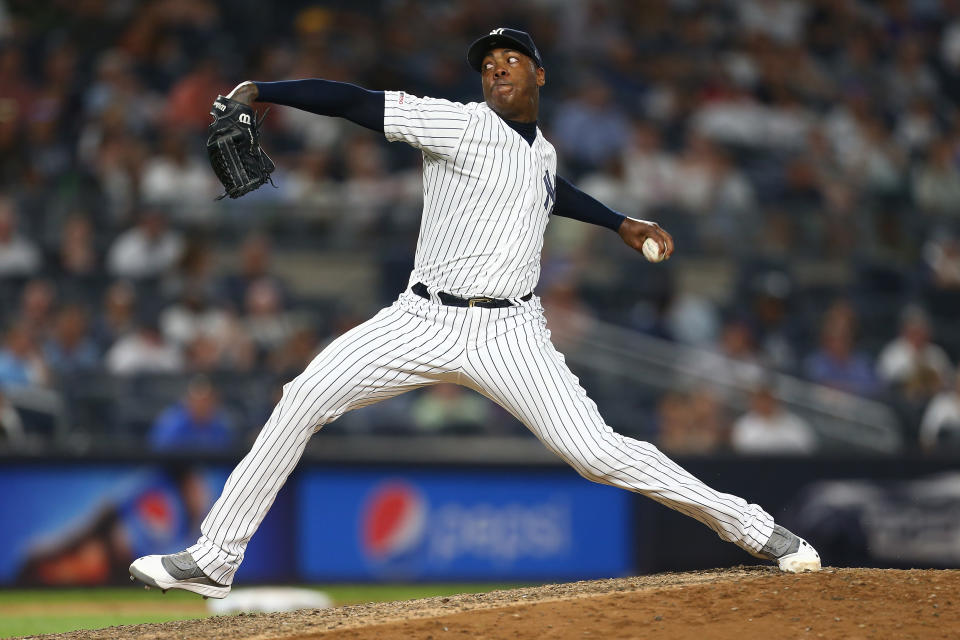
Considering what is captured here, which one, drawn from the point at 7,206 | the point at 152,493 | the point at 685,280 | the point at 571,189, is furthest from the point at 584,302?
the point at 571,189

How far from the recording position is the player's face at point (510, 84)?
14.6ft

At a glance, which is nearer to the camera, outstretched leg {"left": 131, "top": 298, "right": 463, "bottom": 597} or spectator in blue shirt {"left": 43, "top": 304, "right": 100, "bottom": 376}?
outstretched leg {"left": 131, "top": 298, "right": 463, "bottom": 597}

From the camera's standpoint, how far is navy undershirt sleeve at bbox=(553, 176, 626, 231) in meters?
4.85

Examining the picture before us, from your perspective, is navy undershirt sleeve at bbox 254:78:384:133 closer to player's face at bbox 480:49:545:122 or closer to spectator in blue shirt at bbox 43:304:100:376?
player's face at bbox 480:49:545:122

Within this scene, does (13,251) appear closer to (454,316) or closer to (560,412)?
(454,316)

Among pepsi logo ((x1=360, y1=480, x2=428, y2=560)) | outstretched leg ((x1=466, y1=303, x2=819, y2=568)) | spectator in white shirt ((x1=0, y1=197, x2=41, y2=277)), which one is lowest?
pepsi logo ((x1=360, y1=480, x2=428, y2=560))

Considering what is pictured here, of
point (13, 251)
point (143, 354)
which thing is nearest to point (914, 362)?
point (143, 354)

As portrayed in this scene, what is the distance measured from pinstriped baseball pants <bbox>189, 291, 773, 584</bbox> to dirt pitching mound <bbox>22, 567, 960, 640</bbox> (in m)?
0.39

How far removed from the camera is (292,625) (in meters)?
4.48

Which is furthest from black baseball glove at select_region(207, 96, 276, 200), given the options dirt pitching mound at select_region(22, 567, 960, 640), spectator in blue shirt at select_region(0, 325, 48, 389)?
spectator in blue shirt at select_region(0, 325, 48, 389)

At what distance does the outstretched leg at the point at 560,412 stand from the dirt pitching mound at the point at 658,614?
0.37m

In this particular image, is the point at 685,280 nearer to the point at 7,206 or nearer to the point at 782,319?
the point at 782,319

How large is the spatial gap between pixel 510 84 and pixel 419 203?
20.1ft

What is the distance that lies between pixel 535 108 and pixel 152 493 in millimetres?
4815
